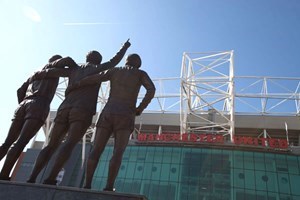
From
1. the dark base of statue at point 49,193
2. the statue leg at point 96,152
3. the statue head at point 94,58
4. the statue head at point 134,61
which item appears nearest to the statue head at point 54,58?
the statue head at point 94,58

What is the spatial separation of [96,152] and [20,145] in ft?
4.40

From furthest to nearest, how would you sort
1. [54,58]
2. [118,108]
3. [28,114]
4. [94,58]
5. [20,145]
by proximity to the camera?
[54,58] < [94,58] < [28,114] < [20,145] < [118,108]

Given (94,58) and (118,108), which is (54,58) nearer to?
(94,58)

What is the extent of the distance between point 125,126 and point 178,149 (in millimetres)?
27105

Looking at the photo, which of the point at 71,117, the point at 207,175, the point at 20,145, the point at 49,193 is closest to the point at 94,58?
the point at 71,117

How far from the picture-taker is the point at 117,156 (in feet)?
15.5

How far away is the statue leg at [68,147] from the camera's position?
4.76m

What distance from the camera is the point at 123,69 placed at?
5457 mm

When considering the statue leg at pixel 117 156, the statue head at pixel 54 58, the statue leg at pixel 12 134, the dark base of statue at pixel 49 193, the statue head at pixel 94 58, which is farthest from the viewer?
the statue head at pixel 54 58

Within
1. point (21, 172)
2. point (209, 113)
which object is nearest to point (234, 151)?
point (209, 113)

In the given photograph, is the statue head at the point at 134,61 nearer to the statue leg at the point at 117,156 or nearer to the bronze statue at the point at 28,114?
the bronze statue at the point at 28,114

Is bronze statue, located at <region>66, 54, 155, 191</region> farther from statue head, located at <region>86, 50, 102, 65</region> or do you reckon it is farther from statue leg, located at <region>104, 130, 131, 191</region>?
statue head, located at <region>86, 50, 102, 65</region>

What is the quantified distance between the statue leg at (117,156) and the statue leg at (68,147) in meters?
0.62

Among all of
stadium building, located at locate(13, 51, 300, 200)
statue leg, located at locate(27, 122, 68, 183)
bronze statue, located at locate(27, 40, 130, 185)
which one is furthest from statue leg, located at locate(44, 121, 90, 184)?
stadium building, located at locate(13, 51, 300, 200)
